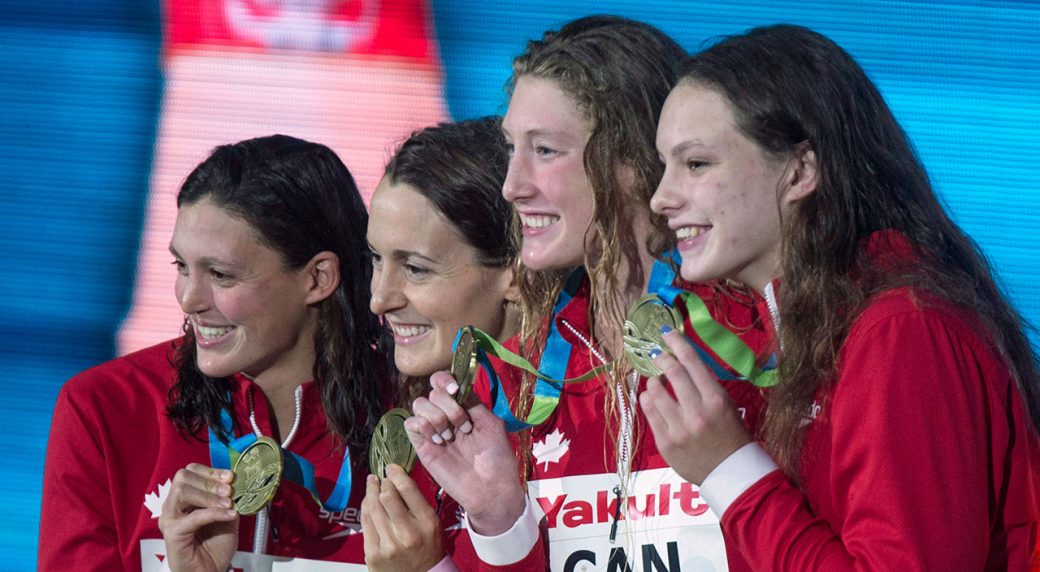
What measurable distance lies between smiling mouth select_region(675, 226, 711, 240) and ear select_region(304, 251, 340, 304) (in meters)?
1.16

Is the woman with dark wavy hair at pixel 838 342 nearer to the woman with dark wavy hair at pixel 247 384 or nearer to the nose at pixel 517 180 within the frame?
the nose at pixel 517 180

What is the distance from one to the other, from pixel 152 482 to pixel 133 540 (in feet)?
0.44

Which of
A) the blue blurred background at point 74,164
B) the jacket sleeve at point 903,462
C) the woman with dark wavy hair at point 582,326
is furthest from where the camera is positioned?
the blue blurred background at point 74,164

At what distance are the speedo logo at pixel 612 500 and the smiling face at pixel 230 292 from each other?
81 cm

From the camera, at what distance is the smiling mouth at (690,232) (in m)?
2.28

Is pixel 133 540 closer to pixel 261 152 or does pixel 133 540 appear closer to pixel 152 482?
pixel 152 482

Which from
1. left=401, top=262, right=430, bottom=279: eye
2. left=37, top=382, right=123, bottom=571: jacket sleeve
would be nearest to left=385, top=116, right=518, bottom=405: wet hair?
left=401, top=262, right=430, bottom=279: eye

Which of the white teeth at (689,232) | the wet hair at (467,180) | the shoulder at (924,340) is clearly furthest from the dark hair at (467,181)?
the shoulder at (924,340)

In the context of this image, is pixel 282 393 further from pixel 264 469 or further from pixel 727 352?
pixel 727 352

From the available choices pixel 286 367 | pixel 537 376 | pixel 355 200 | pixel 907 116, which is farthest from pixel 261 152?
pixel 907 116

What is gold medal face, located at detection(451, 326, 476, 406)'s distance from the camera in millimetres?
2537

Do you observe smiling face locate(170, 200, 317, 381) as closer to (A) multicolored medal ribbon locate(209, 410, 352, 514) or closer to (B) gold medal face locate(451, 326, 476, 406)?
(A) multicolored medal ribbon locate(209, 410, 352, 514)

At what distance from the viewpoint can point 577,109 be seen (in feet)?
8.68

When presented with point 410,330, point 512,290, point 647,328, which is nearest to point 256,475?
point 410,330
